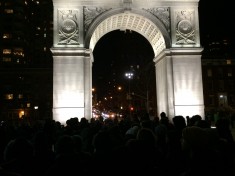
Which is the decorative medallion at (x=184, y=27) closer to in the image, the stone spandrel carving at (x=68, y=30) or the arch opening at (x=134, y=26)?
the arch opening at (x=134, y=26)

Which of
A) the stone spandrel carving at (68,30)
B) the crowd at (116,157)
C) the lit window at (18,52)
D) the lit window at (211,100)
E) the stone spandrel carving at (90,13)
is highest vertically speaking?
the lit window at (18,52)

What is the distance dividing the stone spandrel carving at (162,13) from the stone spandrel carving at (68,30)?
6650mm

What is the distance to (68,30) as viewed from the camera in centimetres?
2548

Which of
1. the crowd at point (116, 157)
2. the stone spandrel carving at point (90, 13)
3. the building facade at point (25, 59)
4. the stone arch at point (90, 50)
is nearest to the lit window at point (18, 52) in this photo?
the building facade at point (25, 59)

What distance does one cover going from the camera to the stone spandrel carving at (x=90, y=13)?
25.8m

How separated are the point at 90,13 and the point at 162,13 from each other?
632 centimetres

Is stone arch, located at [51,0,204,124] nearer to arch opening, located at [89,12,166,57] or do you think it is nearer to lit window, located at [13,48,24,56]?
arch opening, located at [89,12,166,57]

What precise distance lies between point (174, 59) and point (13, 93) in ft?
153

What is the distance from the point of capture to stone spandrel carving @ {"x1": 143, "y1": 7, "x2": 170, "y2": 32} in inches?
1038

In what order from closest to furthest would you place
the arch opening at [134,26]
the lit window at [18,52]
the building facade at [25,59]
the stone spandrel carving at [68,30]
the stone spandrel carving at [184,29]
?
the stone spandrel carving at [68,30], the stone spandrel carving at [184,29], the arch opening at [134,26], the building facade at [25,59], the lit window at [18,52]

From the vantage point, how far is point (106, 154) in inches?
189

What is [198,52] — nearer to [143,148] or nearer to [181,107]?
[181,107]

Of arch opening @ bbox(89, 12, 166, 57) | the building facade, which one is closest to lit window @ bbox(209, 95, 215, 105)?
arch opening @ bbox(89, 12, 166, 57)

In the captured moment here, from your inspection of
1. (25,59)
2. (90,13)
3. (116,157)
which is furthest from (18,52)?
(116,157)
